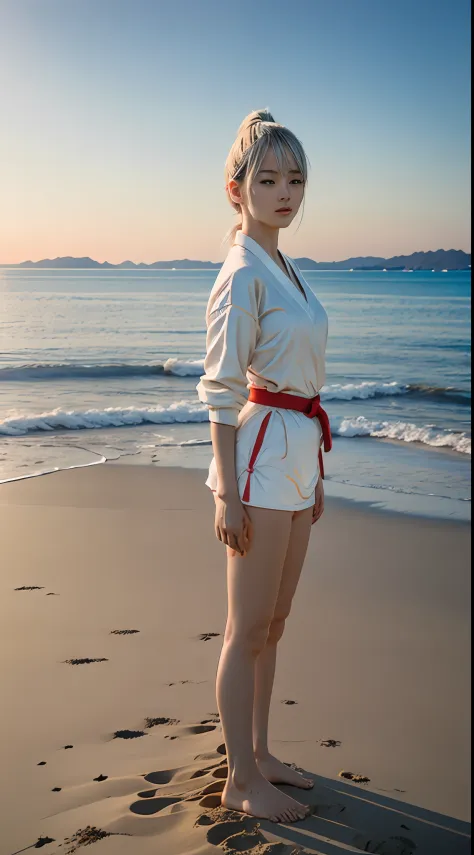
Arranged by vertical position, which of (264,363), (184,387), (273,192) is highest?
(273,192)

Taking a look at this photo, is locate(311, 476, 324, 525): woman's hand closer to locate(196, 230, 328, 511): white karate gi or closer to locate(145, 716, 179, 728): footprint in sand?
locate(196, 230, 328, 511): white karate gi

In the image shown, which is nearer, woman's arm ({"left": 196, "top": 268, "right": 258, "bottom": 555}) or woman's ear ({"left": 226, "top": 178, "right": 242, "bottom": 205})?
woman's arm ({"left": 196, "top": 268, "right": 258, "bottom": 555})

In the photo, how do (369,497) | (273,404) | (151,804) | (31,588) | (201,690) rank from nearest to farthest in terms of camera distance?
(273,404), (151,804), (201,690), (31,588), (369,497)

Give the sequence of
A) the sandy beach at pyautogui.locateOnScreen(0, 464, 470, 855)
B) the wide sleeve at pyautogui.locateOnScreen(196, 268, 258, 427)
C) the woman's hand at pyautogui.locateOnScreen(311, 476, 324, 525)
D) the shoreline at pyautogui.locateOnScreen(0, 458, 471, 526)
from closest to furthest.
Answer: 1. the wide sleeve at pyautogui.locateOnScreen(196, 268, 258, 427)
2. the sandy beach at pyautogui.locateOnScreen(0, 464, 470, 855)
3. the woman's hand at pyautogui.locateOnScreen(311, 476, 324, 525)
4. the shoreline at pyautogui.locateOnScreen(0, 458, 471, 526)

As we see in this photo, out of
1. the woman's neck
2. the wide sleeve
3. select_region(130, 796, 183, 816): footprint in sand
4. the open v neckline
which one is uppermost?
the woman's neck

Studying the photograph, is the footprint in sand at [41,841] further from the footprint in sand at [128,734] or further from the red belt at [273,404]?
the red belt at [273,404]

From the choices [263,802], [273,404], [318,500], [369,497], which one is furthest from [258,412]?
[369,497]

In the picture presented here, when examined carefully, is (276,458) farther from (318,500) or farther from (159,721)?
(159,721)

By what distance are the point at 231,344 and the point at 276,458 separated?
31 cm

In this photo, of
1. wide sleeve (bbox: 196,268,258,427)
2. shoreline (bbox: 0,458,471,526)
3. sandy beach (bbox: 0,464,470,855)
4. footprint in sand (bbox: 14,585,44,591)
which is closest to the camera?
wide sleeve (bbox: 196,268,258,427)

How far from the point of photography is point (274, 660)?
2.41 metres

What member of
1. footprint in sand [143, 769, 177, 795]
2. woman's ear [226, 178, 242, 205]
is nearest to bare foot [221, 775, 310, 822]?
footprint in sand [143, 769, 177, 795]

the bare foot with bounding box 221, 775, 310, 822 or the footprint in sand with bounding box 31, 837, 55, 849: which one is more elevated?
the bare foot with bounding box 221, 775, 310, 822

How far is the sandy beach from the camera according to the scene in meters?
2.29
